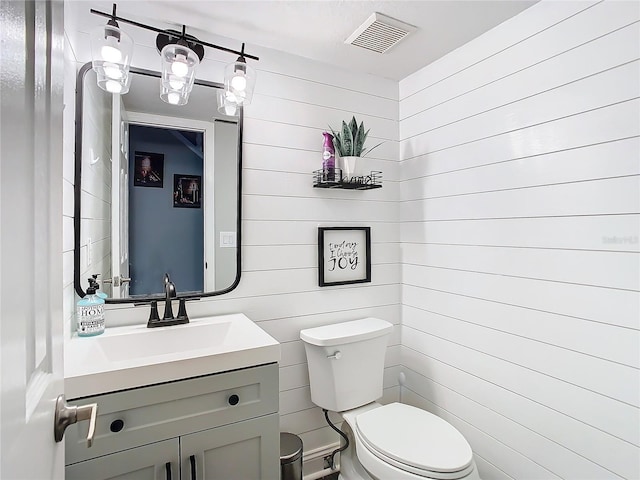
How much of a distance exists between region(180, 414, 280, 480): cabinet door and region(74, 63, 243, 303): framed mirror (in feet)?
2.07

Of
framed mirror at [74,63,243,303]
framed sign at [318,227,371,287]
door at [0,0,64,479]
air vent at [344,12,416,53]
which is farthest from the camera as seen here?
framed sign at [318,227,371,287]

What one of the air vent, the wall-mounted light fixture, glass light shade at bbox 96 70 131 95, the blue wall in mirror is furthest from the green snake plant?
glass light shade at bbox 96 70 131 95

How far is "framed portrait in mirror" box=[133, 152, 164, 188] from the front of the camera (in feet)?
5.04

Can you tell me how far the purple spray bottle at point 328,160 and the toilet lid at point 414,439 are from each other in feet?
3.79

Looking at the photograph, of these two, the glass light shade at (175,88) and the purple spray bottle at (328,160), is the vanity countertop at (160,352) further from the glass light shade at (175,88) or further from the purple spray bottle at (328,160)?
the glass light shade at (175,88)

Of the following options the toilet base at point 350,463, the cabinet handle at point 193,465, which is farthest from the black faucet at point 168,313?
the toilet base at point 350,463

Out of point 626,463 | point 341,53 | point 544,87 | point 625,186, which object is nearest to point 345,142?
point 341,53

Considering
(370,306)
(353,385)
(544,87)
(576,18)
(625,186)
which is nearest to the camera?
(625,186)

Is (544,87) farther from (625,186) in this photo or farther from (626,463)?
(626,463)

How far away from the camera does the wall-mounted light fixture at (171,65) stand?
134cm

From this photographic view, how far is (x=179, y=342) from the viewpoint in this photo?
1.47m

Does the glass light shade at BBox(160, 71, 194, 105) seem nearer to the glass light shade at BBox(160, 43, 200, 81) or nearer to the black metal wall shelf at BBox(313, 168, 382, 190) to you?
the glass light shade at BBox(160, 43, 200, 81)

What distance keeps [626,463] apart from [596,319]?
1.56 feet

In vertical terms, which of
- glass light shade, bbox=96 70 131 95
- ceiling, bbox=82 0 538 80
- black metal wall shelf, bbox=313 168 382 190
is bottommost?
black metal wall shelf, bbox=313 168 382 190
